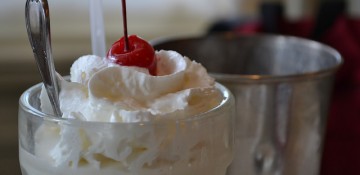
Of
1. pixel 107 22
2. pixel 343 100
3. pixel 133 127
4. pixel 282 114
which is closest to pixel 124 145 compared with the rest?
pixel 133 127

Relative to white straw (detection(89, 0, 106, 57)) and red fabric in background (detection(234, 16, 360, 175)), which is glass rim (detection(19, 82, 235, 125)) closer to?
white straw (detection(89, 0, 106, 57))

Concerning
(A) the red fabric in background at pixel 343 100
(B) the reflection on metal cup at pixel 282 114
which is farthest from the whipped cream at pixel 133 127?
(A) the red fabric in background at pixel 343 100

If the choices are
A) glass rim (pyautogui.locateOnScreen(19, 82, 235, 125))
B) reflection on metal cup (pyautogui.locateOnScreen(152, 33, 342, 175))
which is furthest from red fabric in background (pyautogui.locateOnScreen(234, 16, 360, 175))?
glass rim (pyautogui.locateOnScreen(19, 82, 235, 125))

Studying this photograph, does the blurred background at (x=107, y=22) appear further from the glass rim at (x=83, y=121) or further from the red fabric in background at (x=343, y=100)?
the glass rim at (x=83, y=121)

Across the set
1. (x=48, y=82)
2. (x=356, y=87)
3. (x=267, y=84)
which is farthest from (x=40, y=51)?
(x=356, y=87)

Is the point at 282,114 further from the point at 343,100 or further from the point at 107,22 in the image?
the point at 107,22

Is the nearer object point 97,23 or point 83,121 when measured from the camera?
point 83,121

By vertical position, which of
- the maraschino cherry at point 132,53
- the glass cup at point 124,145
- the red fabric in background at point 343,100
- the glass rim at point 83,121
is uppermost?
the maraschino cherry at point 132,53
